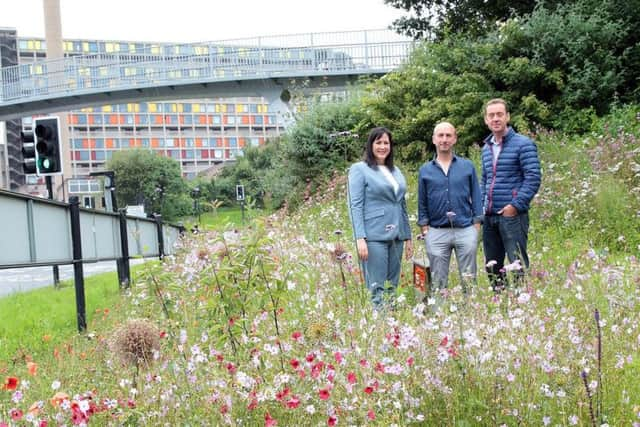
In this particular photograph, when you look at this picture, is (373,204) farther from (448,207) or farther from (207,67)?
(207,67)

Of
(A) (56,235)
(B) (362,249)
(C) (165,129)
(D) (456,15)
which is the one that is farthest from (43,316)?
(C) (165,129)

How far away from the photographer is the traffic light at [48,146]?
1180 centimetres

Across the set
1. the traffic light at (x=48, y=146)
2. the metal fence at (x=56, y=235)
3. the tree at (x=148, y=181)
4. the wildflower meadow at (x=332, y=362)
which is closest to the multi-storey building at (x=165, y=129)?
the tree at (x=148, y=181)

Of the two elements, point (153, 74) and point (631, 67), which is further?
point (153, 74)

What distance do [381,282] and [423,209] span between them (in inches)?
30.6

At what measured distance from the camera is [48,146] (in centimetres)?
1196

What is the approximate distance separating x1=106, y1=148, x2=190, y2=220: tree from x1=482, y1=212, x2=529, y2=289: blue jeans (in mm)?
72974

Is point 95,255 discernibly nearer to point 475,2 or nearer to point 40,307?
point 40,307

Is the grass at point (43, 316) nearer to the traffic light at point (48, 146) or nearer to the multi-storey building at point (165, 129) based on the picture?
the traffic light at point (48, 146)

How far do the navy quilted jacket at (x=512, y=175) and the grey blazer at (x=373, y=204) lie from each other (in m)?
0.81

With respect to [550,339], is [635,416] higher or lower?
lower

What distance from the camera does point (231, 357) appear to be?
3.15 metres

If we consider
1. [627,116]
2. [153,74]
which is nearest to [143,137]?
[153,74]

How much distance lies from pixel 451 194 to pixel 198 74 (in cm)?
3005
